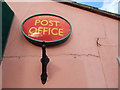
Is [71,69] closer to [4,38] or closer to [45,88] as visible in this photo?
[45,88]

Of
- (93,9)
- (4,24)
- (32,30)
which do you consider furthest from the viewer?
(93,9)

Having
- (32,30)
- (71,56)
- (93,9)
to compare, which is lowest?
(71,56)

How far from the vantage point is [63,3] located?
3377 mm

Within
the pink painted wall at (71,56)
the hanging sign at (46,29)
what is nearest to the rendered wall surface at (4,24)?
the pink painted wall at (71,56)

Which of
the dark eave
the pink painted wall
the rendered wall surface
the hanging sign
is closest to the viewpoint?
the pink painted wall

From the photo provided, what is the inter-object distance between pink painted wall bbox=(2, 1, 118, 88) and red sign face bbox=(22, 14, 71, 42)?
0.61 feet

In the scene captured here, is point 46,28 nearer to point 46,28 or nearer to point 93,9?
point 46,28

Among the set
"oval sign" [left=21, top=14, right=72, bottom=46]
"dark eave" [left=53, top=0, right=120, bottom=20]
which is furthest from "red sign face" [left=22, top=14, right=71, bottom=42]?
"dark eave" [left=53, top=0, right=120, bottom=20]

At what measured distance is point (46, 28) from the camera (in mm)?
2672

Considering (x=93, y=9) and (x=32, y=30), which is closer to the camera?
(x=32, y=30)

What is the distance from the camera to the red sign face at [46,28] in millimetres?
2545

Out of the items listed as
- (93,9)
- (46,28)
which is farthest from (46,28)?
(93,9)

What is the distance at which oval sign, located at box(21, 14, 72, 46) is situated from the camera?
8.30 ft

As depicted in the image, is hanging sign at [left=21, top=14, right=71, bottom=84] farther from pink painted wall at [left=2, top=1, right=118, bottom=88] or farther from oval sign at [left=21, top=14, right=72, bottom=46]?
pink painted wall at [left=2, top=1, right=118, bottom=88]
